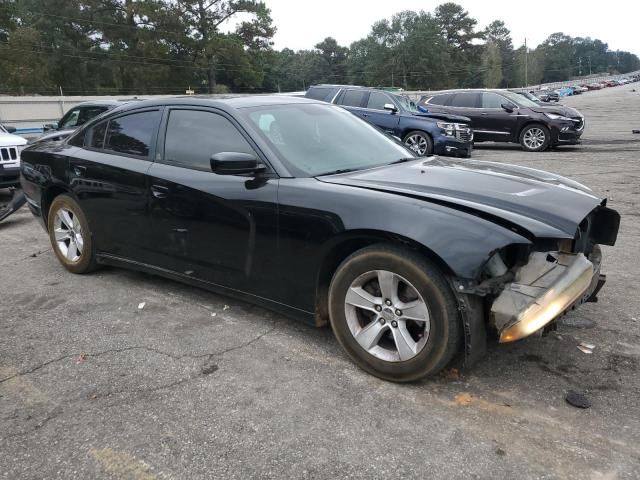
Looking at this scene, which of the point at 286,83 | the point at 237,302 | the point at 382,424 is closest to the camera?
the point at 382,424

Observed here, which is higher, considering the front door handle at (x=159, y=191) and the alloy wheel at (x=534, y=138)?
the alloy wheel at (x=534, y=138)

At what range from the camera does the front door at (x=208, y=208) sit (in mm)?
3402

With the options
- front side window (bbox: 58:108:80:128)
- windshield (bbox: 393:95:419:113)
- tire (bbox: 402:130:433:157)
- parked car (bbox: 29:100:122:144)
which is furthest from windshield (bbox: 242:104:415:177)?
windshield (bbox: 393:95:419:113)

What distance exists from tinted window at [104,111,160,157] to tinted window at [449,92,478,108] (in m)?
12.6

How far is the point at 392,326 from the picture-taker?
2922 millimetres

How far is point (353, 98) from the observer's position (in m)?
13.1

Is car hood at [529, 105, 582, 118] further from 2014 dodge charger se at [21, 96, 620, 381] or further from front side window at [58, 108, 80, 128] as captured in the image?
2014 dodge charger se at [21, 96, 620, 381]

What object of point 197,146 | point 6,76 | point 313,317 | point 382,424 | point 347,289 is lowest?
point 382,424

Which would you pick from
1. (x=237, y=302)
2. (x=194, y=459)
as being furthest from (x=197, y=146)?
(x=194, y=459)

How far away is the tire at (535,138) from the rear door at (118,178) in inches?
493

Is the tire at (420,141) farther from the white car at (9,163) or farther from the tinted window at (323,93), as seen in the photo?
the white car at (9,163)

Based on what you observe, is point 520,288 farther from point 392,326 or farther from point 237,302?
point 237,302

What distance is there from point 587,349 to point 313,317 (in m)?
1.69

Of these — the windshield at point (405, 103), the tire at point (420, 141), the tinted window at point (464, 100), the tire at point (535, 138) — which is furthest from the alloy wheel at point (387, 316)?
the tinted window at point (464, 100)
